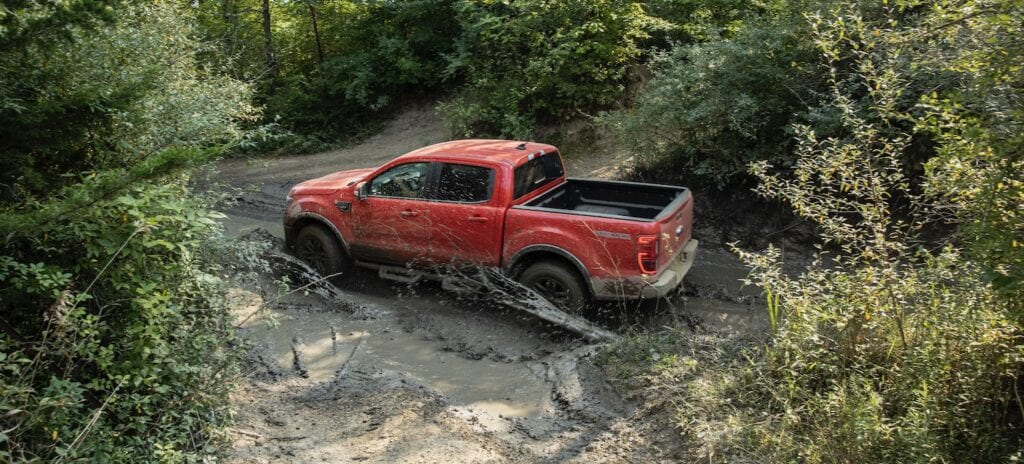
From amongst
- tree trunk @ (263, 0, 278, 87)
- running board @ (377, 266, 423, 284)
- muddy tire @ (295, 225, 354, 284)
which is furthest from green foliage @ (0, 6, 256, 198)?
tree trunk @ (263, 0, 278, 87)

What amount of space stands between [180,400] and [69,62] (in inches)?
111

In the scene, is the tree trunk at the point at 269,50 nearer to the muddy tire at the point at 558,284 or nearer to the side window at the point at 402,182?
the side window at the point at 402,182

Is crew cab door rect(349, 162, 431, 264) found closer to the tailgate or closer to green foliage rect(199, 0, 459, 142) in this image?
the tailgate

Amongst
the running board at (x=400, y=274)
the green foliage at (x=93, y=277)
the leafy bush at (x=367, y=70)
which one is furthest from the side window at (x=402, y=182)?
the leafy bush at (x=367, y=70)

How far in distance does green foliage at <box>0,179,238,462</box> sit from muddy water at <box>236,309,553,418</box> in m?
1.14

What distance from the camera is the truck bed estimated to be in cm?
779

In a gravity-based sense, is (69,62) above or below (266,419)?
above

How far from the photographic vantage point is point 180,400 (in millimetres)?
4371

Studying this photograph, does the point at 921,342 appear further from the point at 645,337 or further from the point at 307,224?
the point at 307,224

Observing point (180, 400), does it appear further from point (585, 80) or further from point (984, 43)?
point (585, 80)

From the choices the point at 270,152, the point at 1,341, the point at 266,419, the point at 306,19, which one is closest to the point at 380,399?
the point at 266,419

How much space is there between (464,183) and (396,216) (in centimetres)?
89

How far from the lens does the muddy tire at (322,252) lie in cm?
838

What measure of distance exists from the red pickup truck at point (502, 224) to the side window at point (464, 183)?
1 cm
